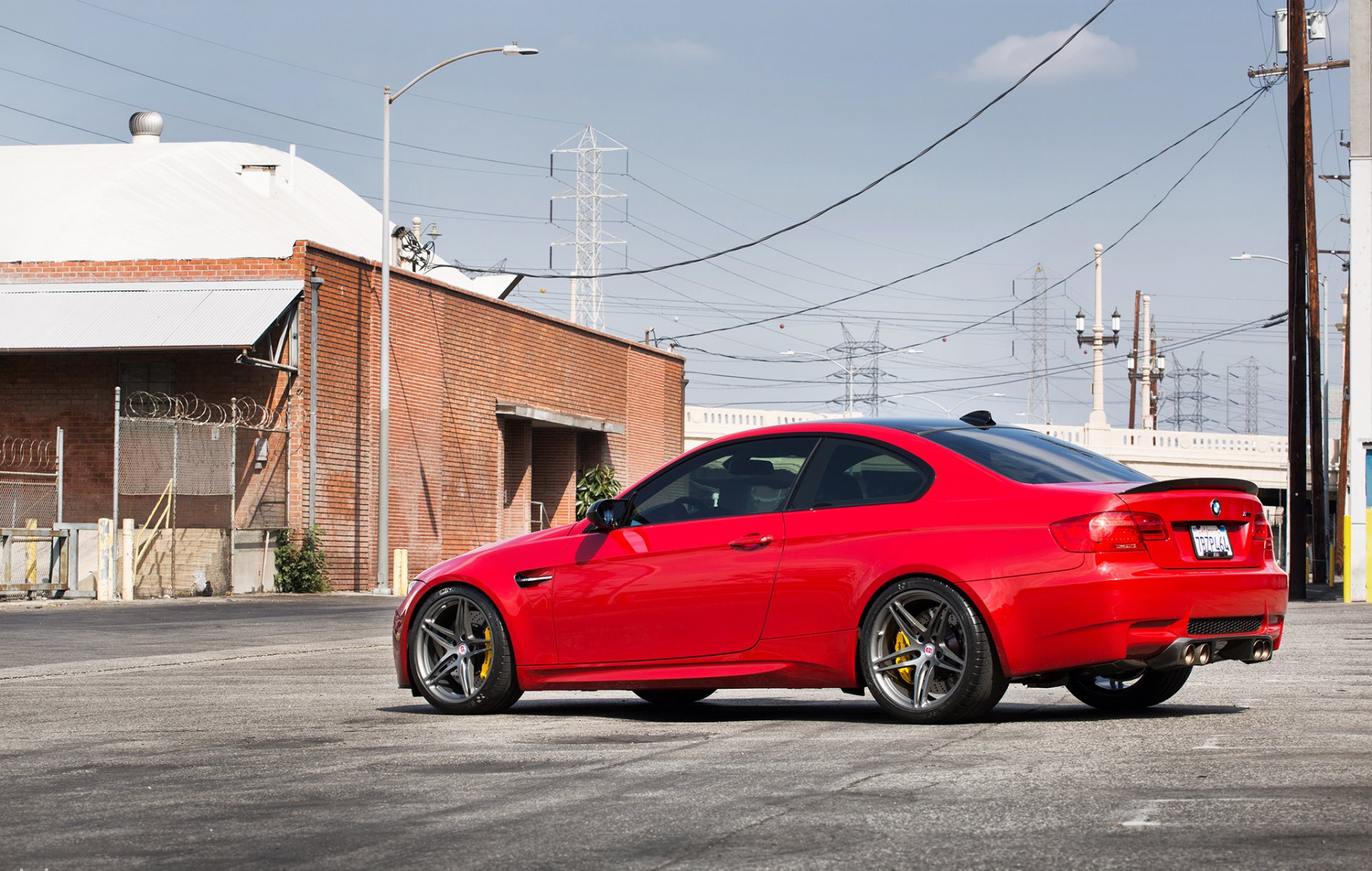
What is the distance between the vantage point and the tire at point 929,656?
729cm

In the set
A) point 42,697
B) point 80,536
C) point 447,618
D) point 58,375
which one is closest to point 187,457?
point 80,536

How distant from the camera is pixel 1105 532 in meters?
7.21

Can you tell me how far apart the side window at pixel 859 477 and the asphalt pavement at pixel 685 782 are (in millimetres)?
1049

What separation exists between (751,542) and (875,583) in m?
0.71

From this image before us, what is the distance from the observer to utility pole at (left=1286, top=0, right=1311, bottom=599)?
28.7 metres

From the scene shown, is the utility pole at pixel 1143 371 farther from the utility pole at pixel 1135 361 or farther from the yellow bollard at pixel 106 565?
the yellow bollard at pixel 106 565

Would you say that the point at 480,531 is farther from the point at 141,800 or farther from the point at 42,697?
the point at 141,800

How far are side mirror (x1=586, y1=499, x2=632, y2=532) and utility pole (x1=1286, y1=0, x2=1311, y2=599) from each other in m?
22.5

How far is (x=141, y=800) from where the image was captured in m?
5.85

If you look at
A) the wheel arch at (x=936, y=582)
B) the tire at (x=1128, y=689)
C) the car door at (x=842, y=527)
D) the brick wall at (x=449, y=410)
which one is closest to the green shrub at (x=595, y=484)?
the brick wall at (x=449, y=410)

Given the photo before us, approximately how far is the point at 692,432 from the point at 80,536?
36.6m

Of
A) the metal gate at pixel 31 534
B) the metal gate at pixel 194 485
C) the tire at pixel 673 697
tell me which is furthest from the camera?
the metal gate at pixel 194 485

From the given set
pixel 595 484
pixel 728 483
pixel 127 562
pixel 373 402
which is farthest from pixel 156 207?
pixel 728 483

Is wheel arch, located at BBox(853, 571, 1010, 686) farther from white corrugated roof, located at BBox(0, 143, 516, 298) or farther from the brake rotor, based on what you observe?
white corrugated roof, located at BBox(0, 143, 516, 298)
